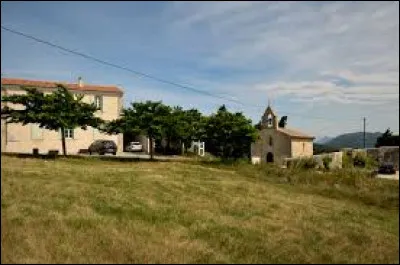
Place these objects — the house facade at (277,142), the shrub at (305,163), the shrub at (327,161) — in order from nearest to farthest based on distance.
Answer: the shrub at (305,163) → the shrub at (327,161) → the house facade at (277,142)

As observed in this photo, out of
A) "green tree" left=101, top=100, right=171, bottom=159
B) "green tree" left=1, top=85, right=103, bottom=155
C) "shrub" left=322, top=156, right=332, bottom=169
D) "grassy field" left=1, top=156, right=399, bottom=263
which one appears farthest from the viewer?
"shrub" left=322, top=156, right=332, bottom=169

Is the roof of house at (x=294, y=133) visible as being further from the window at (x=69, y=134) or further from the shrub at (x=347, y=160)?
the window at (x=69, y=134)

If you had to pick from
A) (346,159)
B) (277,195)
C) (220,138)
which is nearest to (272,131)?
(346,159)

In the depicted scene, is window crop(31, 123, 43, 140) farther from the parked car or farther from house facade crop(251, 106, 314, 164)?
house facade crop(251, 106, 314, 164)

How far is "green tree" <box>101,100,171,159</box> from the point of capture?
129 ft

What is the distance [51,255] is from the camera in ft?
29.0

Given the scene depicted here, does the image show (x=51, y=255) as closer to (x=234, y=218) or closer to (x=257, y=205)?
(x=234, y=218)

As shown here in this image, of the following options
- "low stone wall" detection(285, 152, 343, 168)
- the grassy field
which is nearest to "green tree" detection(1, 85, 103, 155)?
the grassy field

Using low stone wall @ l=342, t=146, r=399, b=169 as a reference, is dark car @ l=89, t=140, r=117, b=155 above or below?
above

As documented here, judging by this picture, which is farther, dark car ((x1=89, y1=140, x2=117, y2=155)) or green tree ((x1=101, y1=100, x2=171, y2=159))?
dark car ((x1=89, y1=140, x2=117, y2=155))

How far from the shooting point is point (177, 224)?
1285 centimetres

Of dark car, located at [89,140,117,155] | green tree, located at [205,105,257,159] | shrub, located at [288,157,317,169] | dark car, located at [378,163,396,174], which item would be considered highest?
green tree, located at [205,105,257,159]

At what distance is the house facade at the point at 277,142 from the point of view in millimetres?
64562

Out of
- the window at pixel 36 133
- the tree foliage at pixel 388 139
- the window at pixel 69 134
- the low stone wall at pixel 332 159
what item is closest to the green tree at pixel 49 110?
the window at pixel 36 133
